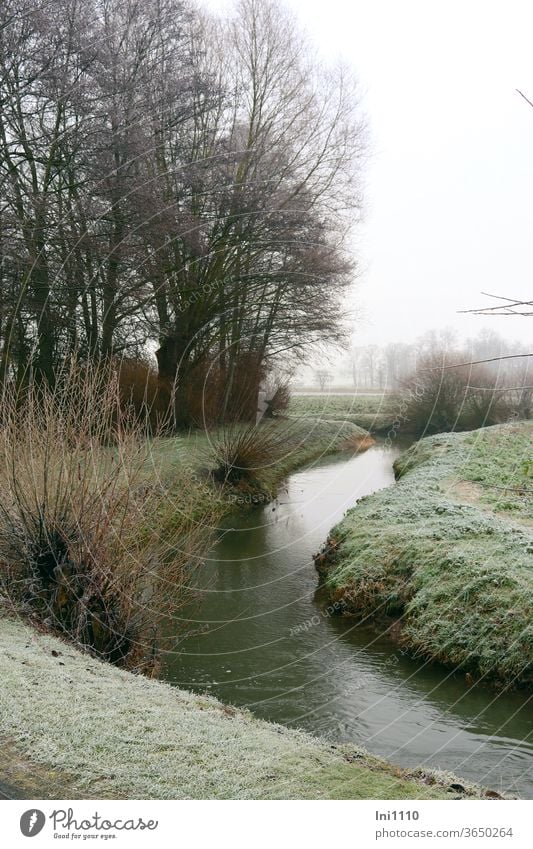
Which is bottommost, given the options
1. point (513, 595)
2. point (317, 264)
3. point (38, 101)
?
point (513, 595)

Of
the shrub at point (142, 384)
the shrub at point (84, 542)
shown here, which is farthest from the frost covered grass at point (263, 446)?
the shrub at point (84, 542)

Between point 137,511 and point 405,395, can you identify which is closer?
point 137,511

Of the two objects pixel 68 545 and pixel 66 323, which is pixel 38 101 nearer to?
pixel 66 323

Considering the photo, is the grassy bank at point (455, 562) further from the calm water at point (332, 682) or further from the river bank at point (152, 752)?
the river bank at point (152, 752)

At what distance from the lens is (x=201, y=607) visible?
844 centimetres

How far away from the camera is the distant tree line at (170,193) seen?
12.4 meters

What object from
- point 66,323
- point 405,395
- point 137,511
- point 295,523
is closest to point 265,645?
point 137,511

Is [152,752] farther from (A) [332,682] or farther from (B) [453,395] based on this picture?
(B) [453,395]

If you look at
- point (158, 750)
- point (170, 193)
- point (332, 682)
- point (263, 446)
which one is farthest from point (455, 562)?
point (170, 193)

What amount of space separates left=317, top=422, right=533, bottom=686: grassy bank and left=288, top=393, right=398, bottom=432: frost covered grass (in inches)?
49.6

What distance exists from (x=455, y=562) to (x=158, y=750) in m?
4.72

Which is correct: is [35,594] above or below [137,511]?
below

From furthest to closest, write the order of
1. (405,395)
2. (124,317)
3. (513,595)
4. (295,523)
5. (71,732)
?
1. (124,317)
2. (295,523)
3. (405,395)
4. (513,595)
5. (71,732)

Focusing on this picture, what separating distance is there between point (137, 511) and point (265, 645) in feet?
7.24
